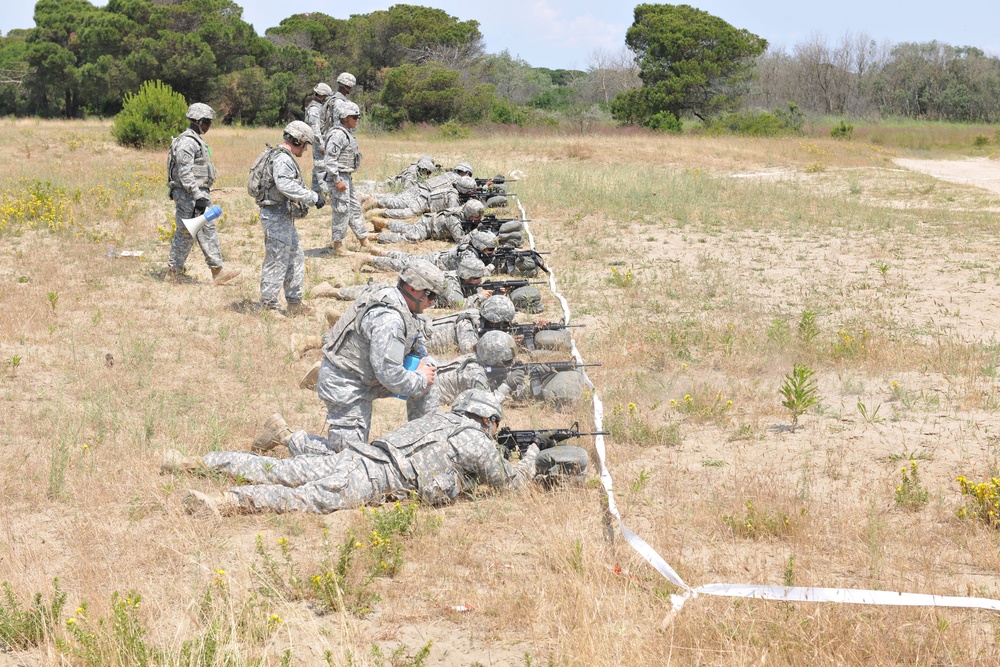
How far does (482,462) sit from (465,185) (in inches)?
422

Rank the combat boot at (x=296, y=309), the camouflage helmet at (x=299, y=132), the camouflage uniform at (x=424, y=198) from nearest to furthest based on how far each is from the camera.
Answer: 1. the camouflage helmet at (x=299, y=132)
2. the combat boot at (x=296, y=309)
3. the camouflage uniform at (x=424, y=198)

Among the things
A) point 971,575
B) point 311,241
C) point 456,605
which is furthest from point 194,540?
point 311,241

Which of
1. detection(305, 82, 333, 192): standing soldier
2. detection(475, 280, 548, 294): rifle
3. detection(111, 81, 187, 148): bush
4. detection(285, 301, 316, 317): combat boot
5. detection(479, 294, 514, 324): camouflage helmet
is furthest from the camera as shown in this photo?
detection(111, 81, 187, 148): bush

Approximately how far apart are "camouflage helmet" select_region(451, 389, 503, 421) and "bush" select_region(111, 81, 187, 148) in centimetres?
1873

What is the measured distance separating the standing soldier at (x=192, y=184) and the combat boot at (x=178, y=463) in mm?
5523

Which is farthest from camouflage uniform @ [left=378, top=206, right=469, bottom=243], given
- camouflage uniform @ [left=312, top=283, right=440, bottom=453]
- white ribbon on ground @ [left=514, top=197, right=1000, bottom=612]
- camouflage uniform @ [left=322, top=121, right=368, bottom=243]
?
white ribbon on ground @ [left=514, top=197, right=1000, bottom=612]

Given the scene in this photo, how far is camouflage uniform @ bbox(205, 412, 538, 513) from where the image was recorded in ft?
18.3

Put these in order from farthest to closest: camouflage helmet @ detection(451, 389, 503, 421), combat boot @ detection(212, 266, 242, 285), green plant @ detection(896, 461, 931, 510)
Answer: combat boot @ detection(212, 266, 242, 285)
camouflage helmet @ detection(451, 389, 503, 421)
green plant @ detection(896, 461, 931, 510)

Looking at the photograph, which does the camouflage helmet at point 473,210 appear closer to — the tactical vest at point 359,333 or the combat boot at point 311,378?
the combat boot at point 311,378

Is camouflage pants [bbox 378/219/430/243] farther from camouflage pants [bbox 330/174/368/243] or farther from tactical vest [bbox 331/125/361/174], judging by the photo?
tactical vest [bbox 331/125/361/174]

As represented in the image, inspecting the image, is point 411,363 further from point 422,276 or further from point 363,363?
point 422,276

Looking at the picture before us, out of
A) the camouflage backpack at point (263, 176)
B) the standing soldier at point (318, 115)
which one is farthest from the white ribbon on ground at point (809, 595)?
the standing soldier at point (318, 115)

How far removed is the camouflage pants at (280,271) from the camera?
9875 mm

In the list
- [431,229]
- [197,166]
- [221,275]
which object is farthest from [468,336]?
[431,229]
